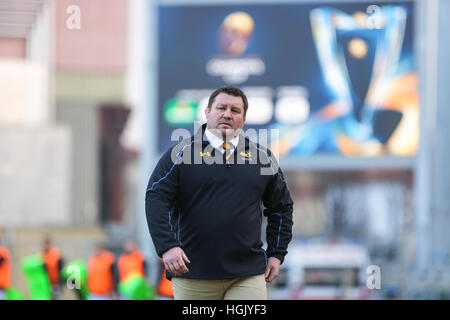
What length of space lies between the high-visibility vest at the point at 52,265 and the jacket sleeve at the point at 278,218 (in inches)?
388

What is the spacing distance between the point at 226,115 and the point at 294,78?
65.2ft

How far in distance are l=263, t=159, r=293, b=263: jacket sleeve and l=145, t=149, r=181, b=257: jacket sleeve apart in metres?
0.44

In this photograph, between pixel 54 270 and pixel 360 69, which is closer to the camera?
pixel 54 270

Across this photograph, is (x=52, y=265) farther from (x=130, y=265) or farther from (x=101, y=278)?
(x=130, y=265)

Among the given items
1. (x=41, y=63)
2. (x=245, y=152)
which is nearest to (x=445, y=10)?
(x=41, y=63)

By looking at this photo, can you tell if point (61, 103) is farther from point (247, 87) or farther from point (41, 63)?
point (247, 87)

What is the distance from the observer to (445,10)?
25.9 meters

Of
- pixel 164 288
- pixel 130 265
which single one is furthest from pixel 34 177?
pixel 164 288

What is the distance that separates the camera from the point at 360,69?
2195 cm

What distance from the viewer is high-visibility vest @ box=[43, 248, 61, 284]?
13734mm

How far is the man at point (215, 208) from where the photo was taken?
3.93 meters

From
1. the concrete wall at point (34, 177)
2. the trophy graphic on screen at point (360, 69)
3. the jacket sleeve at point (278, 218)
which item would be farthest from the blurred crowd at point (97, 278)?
the concrete wall at point (34, 177)

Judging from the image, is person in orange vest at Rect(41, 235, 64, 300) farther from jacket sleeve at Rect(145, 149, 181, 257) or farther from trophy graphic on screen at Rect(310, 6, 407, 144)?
jacket sleeve at Rect(145, 149, 181, 257)

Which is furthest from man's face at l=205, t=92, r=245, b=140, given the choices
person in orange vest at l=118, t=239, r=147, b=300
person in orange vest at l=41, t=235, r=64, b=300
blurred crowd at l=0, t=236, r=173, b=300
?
person in orange vest at l=118, t=239, r=147, b=300
